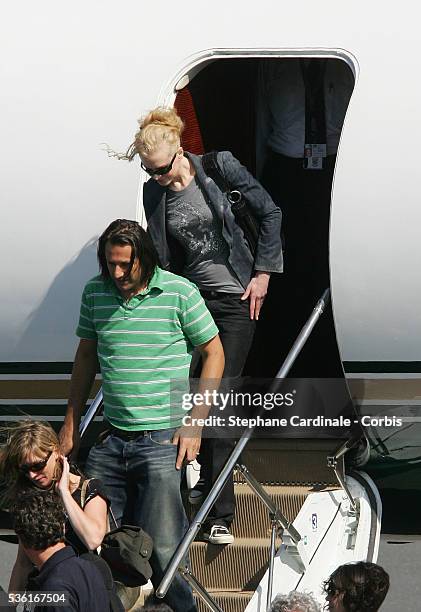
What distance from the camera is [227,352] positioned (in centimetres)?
580

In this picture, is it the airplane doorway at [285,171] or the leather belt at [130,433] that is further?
the airplane doorway at [285,171]

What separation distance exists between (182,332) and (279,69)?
75.5 inches

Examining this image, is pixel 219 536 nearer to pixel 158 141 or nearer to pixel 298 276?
pixel 298 276

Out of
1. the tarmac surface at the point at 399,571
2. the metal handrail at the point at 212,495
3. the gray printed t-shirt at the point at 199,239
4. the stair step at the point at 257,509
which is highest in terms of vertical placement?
the gray printed t-shirt at the point at 199,239

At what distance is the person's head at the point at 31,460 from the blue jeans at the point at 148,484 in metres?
0.45

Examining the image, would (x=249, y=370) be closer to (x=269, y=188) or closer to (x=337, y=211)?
(x=269, y=188)

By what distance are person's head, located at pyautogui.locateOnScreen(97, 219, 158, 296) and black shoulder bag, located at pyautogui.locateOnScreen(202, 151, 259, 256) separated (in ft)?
1.88

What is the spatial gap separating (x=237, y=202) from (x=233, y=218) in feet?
0.27

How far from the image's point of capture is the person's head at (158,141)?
5.37 m

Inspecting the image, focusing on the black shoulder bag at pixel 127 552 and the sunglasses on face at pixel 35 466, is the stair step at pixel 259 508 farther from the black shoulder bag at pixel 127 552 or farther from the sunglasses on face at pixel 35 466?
the sunglasses on face at pixel 35 466

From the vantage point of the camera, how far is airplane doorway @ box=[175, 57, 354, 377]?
256 inches

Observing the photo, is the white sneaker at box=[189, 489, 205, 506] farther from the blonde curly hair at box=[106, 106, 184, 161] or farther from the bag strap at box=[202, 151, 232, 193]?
the blonde curly hair at box=[106, 106, 184, 161]

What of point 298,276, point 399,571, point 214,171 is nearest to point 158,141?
point 214,171

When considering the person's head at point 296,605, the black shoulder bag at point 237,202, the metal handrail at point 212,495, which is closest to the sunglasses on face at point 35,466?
the metal handrail at point 212,495
